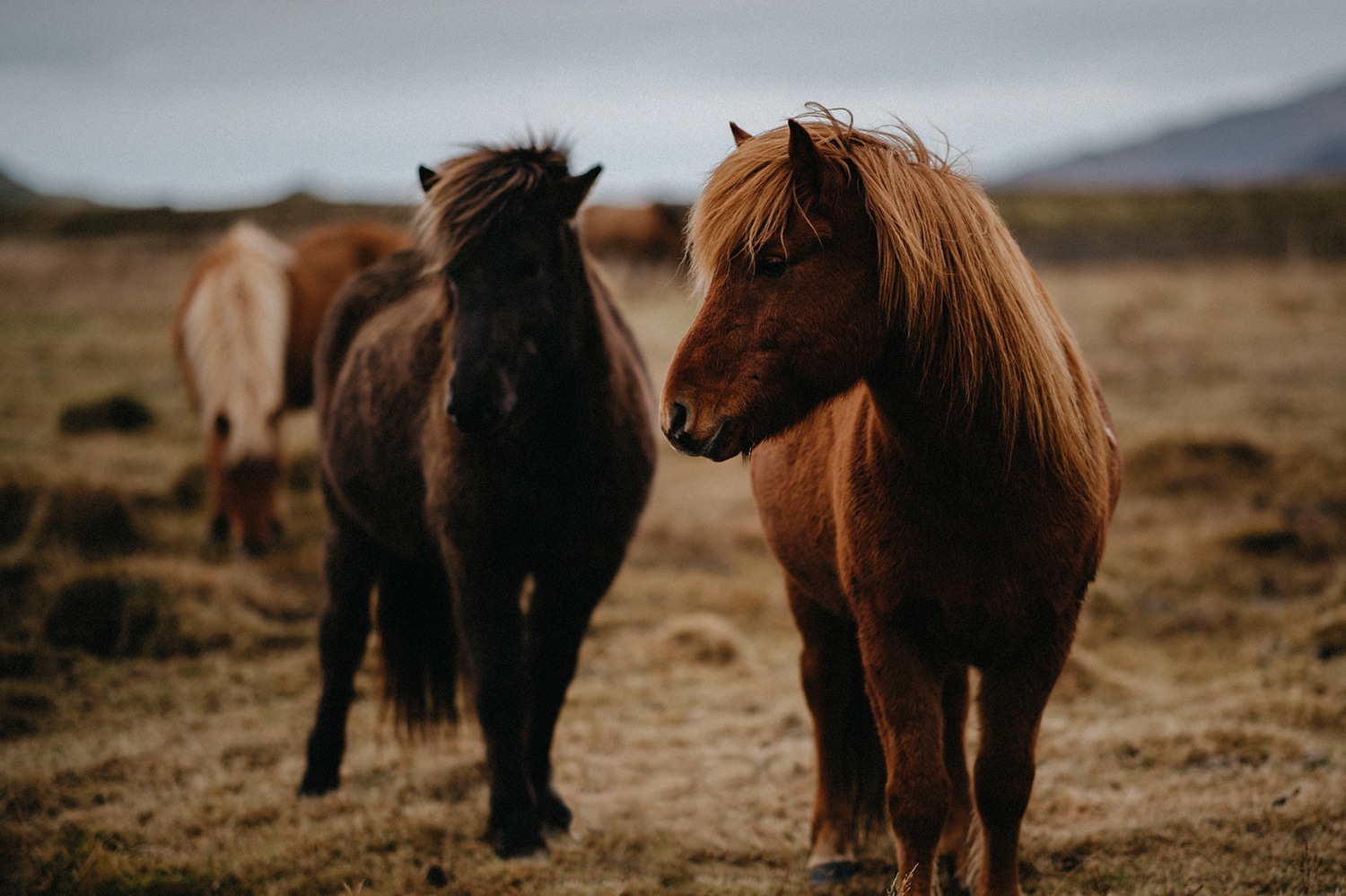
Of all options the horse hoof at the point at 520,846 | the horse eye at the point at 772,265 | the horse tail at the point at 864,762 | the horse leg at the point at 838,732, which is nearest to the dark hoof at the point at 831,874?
the horse leg at the point at 838,732

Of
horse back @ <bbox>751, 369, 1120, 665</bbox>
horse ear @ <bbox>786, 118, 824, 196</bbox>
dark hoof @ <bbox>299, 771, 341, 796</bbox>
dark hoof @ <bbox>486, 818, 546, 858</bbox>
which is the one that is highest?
horse ear @ <bbox>786, 118, 824, 196</bbox>

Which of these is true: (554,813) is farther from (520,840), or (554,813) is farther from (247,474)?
(247,474)

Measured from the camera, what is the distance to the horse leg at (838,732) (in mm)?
3395

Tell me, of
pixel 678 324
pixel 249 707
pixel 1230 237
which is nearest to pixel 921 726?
pixel 249 707

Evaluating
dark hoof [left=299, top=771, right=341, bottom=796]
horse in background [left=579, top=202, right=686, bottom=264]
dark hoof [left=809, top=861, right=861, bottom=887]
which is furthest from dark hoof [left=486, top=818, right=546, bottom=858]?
horse in background [left=579, top=202, right=686, bottom=264]

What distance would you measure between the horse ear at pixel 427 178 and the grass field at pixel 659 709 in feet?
6.29

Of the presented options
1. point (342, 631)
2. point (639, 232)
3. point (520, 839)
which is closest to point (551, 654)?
point (520, 839)

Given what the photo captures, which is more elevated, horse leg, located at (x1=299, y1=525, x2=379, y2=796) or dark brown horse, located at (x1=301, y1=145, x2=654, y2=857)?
dark brown horse, located at (x1=301, y1=145, x2=654, y2=857)

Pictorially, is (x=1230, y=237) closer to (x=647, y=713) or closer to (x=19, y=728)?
(x=647, y=713)

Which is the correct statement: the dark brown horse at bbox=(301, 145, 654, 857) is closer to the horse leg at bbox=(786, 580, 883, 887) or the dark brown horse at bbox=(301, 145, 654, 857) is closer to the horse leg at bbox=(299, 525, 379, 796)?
the horse leg at bbox=(299, 525, 379, 796)

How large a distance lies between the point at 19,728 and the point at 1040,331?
5.41 metres

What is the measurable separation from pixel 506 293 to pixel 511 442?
0.54m

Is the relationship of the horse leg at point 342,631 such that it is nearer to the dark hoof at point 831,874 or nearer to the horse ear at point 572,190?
the horse ear at point 572,190

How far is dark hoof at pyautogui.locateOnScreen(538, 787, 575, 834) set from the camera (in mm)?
3867
